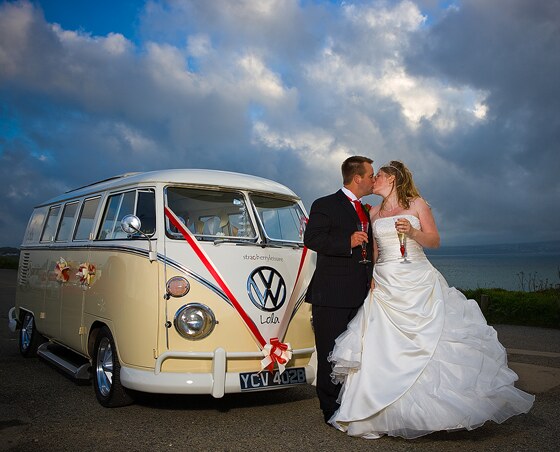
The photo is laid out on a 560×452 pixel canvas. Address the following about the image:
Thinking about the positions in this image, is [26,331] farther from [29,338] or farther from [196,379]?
[196,379]

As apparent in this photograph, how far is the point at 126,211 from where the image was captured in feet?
20.6

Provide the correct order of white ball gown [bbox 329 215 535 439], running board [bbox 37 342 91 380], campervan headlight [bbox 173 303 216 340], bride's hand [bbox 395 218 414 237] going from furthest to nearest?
running board [bbox 37 342 91 380] → campervan headlight [bbox 173 303 216 340] → bride's hand [bbox 395 218 414 237] → white ball gown [bbox 329 215 535 439]

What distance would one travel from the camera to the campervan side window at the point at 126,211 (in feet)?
19.4

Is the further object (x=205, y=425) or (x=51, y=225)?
(x=51, y=225)

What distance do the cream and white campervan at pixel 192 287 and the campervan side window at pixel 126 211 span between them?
0.01 m

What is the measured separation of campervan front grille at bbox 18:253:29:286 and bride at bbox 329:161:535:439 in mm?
6349

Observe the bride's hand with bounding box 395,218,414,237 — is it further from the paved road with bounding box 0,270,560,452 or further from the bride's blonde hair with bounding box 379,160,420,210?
the paved road with bounding box 0,270,560,452

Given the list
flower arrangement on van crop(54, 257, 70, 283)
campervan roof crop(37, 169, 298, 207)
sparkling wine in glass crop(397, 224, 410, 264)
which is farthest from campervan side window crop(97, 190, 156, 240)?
sparkling wine in glass crop(397, 224, 410, 264)

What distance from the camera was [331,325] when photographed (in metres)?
5.39

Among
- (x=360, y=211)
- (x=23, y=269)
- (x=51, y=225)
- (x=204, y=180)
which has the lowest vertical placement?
(x=23, y=269)

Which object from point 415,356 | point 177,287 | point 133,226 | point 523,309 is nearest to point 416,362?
point 415,356

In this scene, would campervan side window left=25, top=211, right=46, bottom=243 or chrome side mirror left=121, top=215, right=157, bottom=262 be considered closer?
chrome side mirror left=121, top=215, right=157, bottom=262

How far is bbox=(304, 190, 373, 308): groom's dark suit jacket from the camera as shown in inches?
Answer: 209

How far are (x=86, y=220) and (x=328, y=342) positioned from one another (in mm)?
3578
